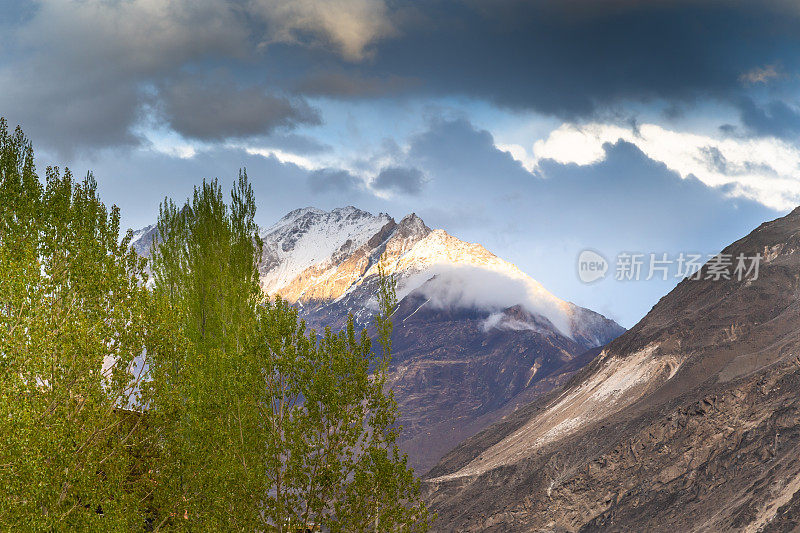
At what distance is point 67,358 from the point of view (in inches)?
816

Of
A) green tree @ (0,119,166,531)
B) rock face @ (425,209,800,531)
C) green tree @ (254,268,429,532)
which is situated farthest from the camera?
rock face @ (425,209,800,531)

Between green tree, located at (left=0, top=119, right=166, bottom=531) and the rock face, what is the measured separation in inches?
2387

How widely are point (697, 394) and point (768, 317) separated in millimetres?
23050

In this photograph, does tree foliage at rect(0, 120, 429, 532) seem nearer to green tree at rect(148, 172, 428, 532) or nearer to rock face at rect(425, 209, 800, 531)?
green tree at rect(148, 172, 428, 532)

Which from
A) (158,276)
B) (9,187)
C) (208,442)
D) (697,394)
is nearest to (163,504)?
(208,442)

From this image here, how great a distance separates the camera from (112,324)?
22500 mm

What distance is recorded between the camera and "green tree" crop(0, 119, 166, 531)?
18.6 metres

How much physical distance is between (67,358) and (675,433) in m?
86.1

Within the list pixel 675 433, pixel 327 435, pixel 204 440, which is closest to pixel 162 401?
pixel 204 440

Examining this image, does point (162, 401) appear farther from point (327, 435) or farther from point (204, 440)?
point (327, 435)

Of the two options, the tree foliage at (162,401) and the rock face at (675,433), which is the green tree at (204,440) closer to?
the tree foliage at (162,401)

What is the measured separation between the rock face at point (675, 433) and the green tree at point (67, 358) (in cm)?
6063

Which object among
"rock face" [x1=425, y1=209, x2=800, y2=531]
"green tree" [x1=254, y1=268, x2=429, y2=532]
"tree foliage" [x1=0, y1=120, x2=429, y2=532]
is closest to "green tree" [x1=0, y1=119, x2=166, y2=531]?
"tree foliage" [x1=0, y1=120, x2=429, y2=532]

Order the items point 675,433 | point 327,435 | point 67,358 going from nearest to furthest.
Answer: point 67,358 < point 327,435 < point 675,433
